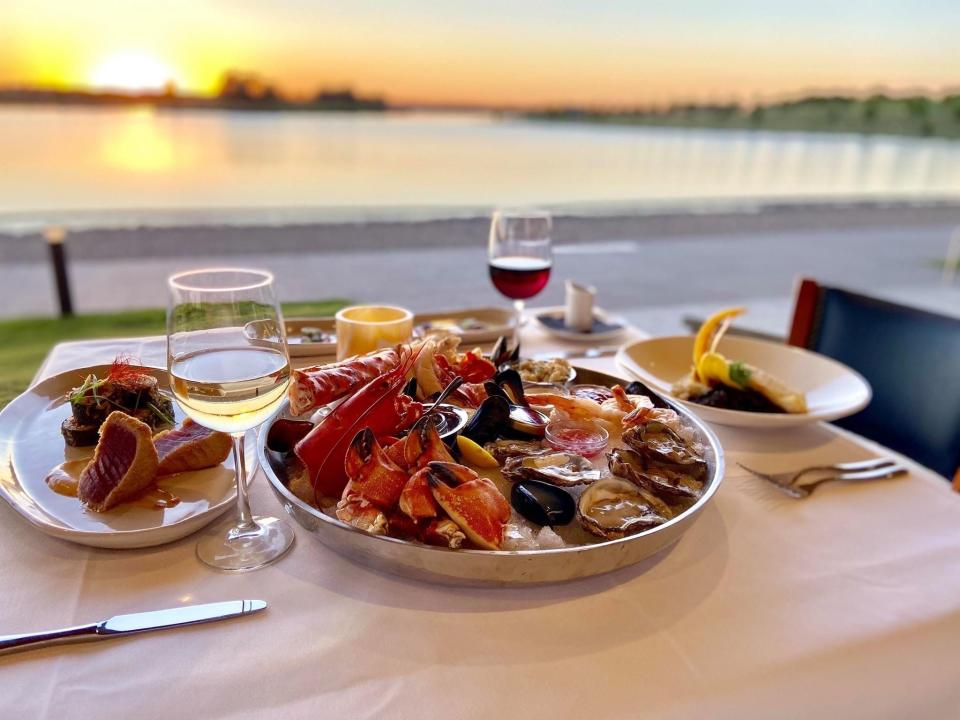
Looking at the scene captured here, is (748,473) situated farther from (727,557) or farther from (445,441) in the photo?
(445,441)

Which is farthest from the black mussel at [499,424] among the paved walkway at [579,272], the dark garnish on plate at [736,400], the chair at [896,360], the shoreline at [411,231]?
the shoreline at [411,231]

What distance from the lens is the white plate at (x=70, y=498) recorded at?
0.79 metres

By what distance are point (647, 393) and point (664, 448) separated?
0.80ft

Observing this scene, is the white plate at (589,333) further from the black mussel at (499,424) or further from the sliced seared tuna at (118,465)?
the sliced seared tuna at (118,465)

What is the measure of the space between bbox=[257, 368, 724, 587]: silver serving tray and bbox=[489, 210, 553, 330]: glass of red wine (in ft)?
2.67

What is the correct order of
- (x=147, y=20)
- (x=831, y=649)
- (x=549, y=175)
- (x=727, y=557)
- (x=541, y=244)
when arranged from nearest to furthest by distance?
(x=831, y=649)
(x=727, y=557)
(x=541, y=244)
(x=147, y=20)
(x=549, y=175)

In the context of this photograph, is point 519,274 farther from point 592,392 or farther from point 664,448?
point 664,448

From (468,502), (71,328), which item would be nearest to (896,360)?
(468,502)

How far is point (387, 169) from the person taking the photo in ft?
51.6

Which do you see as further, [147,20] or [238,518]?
[147,20]

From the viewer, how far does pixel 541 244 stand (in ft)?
5.03

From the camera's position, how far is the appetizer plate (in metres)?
1.46

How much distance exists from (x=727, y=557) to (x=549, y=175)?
598 inches

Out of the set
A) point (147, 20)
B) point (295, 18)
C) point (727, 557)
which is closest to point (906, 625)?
point (727, 557)
